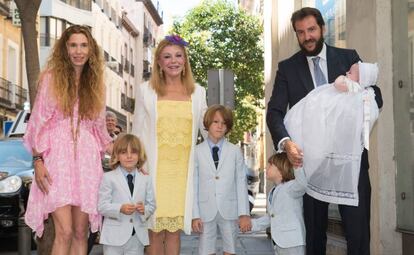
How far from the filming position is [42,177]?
4977 mm

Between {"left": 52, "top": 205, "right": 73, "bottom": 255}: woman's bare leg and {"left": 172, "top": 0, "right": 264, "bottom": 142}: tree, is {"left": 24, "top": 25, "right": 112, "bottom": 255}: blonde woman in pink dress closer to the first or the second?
{"left": 52, "top": 205, "right": 73, "bottom": 255}: woman's bare leg

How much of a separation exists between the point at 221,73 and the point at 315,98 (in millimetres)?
7598

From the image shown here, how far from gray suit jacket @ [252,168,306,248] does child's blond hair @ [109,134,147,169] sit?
1.06 metres

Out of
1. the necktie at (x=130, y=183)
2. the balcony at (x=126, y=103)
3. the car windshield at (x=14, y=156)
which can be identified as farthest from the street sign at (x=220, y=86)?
the balcony at (x=126, y=103)

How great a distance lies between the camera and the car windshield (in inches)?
441

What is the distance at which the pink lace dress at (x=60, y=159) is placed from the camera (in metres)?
5.01

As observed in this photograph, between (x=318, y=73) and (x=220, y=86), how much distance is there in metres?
7.27

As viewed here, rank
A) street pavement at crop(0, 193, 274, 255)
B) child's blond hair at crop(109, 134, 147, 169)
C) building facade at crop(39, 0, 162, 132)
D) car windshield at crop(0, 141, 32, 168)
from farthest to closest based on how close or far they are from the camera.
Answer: building facade at crop(39, 0, 162, 132) < car windshield at crop(0, 141, 32, 168) < street pavement at crop(0, 193, 274, 255) < child's blond hair at crop(109, 134, 147, 169)

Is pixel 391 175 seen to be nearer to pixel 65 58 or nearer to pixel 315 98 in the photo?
pixel 315 98

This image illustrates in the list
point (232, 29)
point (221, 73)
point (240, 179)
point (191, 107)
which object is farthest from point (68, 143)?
point (232, 29)

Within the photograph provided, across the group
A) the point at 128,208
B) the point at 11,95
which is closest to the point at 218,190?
the point at 128,208

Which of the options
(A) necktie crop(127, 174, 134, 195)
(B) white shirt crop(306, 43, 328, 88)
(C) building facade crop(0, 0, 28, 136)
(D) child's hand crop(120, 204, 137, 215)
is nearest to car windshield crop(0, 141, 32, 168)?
(A) necktie crop(127, 174, 134, 195)

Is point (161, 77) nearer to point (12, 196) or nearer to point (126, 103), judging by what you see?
point (12, 196)

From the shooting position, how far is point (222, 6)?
37.9 meters
